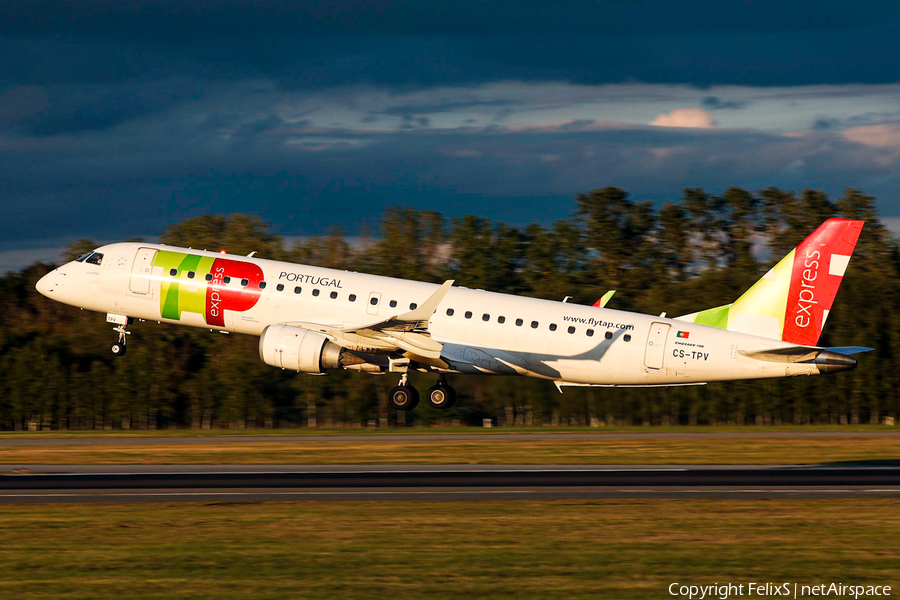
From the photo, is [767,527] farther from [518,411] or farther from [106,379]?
[106,379]

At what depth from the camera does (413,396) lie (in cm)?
3784

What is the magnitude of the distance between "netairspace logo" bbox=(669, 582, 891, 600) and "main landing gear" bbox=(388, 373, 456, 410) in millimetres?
23355

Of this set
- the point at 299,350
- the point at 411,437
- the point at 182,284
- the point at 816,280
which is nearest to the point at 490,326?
the point at 299,350

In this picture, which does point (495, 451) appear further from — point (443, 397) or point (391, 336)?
point (391, 336)

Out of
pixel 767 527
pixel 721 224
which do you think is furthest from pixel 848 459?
pixel 721 224

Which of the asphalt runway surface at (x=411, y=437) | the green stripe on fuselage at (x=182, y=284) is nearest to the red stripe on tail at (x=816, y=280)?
the asphalt runway surface at (x=411, y=437)

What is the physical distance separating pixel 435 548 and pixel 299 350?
777 inches

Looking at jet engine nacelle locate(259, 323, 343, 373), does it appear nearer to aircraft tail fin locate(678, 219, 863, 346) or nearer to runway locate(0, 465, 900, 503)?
runway locate(0, 465, 900, 503)

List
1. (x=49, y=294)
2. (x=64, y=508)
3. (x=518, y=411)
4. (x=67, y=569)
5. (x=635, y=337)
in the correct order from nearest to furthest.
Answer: (x=67, y=569)
(x=64, y=508)
(x=635, y=337)
(x=49, y=294)
(x=518, y=411)

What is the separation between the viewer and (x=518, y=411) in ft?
160

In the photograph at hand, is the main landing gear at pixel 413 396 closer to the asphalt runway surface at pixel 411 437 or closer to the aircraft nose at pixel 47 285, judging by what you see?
the asphalt runway surface at pixel 411 437

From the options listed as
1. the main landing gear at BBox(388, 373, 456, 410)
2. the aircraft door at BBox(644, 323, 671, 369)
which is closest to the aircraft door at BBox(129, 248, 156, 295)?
the main landing gear at BBox(388, 373, 456, 410)

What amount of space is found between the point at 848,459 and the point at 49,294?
1195 inches

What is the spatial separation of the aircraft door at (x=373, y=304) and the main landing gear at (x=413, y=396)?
2.75 m
